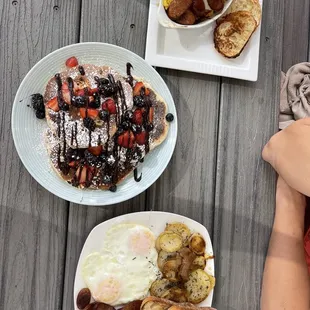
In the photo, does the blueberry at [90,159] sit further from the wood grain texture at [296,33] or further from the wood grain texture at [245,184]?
the wood grain texture at [296,33]

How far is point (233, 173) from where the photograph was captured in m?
1.46

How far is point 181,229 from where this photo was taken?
1.38 m

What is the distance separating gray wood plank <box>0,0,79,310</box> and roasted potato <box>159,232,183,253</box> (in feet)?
0.98

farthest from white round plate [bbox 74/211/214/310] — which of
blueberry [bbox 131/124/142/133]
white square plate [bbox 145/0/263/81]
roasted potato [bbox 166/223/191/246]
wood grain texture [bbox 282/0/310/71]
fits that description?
wood grain texture [bbox 282/0/310/71]

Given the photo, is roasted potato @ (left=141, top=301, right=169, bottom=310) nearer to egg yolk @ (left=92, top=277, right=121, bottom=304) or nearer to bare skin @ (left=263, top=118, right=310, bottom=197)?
egg yolk @ (left=92, top=277, right=121, bottom=304)

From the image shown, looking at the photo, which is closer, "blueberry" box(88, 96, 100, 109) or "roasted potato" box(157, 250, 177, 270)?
"blueberry" box(88, 96, 100, 109)

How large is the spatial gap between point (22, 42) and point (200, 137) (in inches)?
24.1

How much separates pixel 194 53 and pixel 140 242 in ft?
1.96

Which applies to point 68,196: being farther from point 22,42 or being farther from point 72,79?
point 22,42

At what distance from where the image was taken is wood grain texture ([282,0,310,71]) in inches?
63.6

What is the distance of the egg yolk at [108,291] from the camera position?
1.31 metres

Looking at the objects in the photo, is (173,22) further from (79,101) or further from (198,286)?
(198,286)

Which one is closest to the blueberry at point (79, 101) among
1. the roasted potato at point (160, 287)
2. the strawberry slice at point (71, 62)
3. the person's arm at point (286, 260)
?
the strawberry slice at point (71, 62)

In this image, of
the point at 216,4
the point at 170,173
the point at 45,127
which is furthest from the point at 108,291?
the point at 216,4
